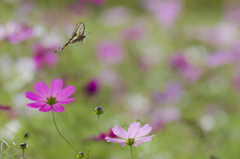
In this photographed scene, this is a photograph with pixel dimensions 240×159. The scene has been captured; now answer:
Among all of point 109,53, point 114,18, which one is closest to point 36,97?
point 109,53

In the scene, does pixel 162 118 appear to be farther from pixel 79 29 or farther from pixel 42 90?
pixel 42 90

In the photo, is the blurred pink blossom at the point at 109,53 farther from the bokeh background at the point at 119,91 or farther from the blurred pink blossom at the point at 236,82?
the blurred pink blossom at the point at 236,82

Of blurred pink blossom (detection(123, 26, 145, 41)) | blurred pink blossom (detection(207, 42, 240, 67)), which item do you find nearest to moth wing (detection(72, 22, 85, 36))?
blurred pink blossom (detection(207, 42, 240, 67))

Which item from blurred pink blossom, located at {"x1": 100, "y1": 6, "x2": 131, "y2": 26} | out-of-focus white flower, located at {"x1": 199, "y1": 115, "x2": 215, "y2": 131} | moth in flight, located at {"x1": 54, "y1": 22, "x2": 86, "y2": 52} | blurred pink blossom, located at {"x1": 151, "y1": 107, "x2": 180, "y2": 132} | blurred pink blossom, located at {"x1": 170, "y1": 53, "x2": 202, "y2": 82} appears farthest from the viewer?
blurred pink blossom, located at {"x1": 100, "y1": 6, "x2": 131, "y2": 26}

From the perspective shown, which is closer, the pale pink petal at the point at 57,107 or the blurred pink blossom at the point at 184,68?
the pale pink petal at the point at 57,107

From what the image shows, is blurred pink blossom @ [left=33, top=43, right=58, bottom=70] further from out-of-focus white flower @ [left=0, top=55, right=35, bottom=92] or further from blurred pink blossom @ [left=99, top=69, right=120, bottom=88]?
blurred pink blossom @ [left=99, top=69, right=120, bottom=88]

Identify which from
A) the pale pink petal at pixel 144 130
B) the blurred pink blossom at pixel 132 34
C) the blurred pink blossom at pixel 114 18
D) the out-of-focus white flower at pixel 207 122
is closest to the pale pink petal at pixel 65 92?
the pale pink petal at pixel 144 130

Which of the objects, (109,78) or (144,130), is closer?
(144,130)
